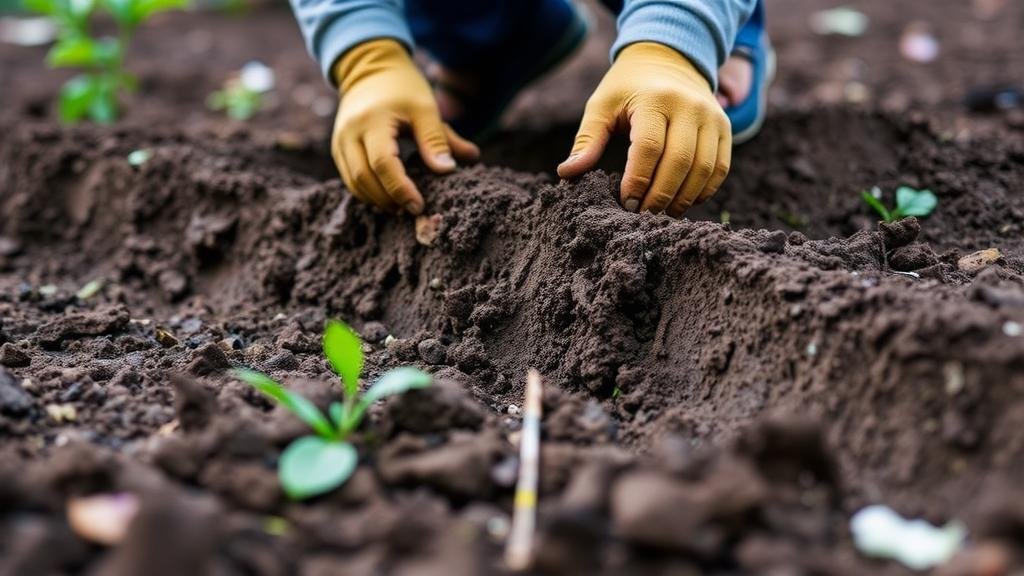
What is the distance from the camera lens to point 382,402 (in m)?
1.38

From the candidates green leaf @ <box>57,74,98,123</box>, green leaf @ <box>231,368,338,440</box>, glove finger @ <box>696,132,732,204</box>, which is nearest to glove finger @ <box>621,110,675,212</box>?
glove finger @ <box>696,132,732,204</box>

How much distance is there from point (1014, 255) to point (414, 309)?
1.16m

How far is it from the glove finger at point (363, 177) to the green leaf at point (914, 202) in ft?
3.49

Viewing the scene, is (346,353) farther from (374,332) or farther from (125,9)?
(125,9)

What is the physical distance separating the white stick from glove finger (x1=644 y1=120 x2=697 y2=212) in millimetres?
556

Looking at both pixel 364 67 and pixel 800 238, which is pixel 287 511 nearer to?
pixel 800 238

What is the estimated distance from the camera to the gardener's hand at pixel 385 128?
5.89ft

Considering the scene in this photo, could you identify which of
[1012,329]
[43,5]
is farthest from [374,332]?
[43,5]

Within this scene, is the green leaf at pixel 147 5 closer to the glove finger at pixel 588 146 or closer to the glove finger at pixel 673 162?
the glove finger at pixel 588 146

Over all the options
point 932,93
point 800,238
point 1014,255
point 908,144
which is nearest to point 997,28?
point 932,93

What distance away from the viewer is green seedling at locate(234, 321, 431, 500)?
1030mm

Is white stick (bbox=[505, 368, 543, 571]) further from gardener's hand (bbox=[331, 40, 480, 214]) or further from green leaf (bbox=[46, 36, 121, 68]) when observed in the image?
green leaf (bbox=[46, 36, 121, 68])

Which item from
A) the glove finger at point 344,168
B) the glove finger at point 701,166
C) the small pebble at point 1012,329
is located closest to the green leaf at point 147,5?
the glove finger at point 344,168

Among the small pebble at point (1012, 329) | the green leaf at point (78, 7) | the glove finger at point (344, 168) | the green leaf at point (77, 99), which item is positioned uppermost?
the small pebble at point (1012, 329)
